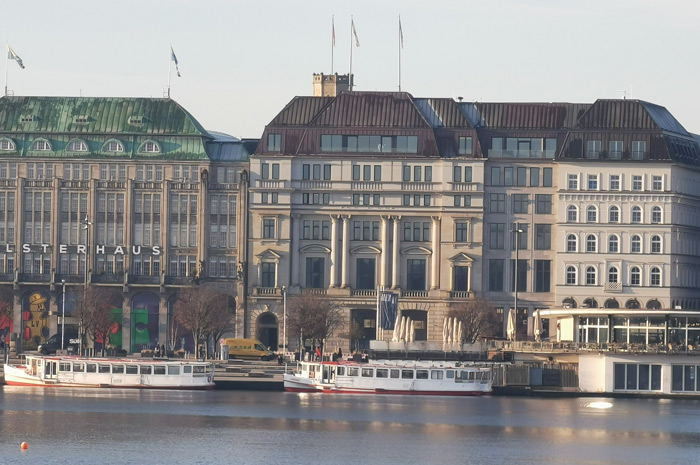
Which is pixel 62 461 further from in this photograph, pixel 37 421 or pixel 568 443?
pixel 568 443

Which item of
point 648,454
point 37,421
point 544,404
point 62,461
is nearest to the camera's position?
point 62,461

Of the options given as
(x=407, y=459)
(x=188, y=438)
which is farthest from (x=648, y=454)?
(x=188, y=438)

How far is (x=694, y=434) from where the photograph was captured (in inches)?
6919

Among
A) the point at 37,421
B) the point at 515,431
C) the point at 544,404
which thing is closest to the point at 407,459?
the point at 515,431

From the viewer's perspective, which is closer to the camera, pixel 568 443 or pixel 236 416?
pixel 568 443

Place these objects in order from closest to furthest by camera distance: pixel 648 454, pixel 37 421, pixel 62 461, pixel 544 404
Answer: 1. pixel 62 461
2. pixel 648 454
3. pixel 37 421
4. pixel 544 404

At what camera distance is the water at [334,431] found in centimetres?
15888

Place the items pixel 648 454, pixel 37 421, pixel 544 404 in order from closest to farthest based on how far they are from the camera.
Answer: pixel 648 454 → pixel 37 421 → pixel 544 404

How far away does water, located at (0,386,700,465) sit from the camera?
521ft

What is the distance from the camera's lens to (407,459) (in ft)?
518

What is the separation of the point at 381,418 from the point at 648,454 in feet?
87.1

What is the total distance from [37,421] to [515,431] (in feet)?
106

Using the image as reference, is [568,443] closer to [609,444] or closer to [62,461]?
[609,444]

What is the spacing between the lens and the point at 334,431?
173m
